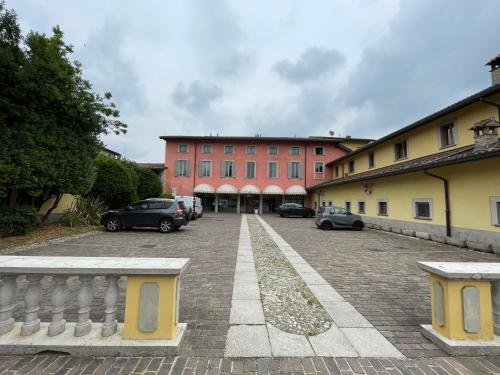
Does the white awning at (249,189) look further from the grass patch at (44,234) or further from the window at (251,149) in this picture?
the grass patch at (44,234)

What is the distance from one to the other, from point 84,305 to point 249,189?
27.4m

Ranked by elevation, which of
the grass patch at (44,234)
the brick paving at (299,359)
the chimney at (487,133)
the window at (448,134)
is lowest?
the brick paving at (299,359)

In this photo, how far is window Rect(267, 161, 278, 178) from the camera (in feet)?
100

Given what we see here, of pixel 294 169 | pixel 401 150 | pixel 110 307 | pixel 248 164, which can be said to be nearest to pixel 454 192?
pixel 401 150

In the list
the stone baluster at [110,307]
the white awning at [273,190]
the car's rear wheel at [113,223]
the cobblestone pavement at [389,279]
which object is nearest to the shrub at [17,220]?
the car's rear wheel at [113,223]

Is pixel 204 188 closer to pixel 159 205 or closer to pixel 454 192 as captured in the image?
pixel 159 205

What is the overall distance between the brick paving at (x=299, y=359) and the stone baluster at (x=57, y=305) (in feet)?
0.72

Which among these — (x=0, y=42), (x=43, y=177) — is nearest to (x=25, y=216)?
(x=43, y=177)

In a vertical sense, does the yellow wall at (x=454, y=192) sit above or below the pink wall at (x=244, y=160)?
below

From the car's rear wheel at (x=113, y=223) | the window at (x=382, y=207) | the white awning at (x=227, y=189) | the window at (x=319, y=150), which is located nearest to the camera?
the car's rear wheel at (x=113, y=223)

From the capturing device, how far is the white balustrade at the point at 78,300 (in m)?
2.44

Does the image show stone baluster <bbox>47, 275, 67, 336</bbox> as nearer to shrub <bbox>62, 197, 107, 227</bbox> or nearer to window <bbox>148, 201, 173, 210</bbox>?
window <bbox>148, 201, 173, 210</bbox>

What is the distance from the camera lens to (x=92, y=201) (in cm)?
1369

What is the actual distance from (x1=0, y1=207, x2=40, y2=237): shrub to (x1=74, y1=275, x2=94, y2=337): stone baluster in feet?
29.7
